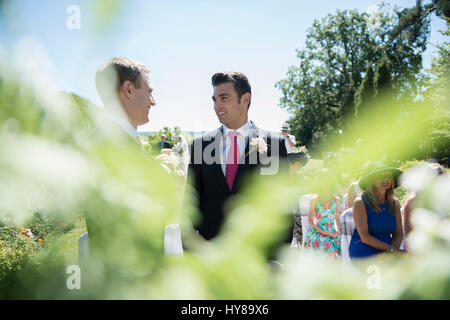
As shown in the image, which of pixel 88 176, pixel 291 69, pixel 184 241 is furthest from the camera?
pixel 291 69

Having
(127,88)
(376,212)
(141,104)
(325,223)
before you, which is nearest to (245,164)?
(141,104)

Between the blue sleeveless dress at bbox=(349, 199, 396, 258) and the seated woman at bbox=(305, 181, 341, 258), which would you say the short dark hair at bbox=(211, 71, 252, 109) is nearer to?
the blue sleeveless dress at bbox=(349, 199, 396, 258)

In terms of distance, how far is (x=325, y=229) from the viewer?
448 cm

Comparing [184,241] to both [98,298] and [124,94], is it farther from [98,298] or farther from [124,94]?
[124,94]

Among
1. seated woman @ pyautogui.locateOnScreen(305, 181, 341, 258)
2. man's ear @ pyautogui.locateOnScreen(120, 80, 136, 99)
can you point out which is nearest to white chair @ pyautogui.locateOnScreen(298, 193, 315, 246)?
seated woman @ pyautogui.locateOnScreen(305, 181, 341, 258)

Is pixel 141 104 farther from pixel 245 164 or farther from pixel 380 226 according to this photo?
pixel 380 226

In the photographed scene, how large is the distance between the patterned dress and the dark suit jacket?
96.6 inches

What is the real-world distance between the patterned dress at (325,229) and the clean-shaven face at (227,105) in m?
2.67

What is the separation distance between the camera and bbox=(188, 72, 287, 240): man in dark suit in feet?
7.27

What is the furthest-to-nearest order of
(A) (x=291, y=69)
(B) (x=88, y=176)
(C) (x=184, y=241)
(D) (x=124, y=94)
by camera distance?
(A) (x=291, y=69) → (D) (x=124, y=94) → (C) (x=184, y=241) → (B) (x=88, y=176)
